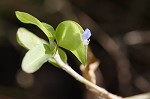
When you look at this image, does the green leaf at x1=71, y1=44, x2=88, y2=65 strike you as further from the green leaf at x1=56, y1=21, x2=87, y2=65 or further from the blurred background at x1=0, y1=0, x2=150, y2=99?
the blurred background at x1=0, y1=0, x2=150, y2=99

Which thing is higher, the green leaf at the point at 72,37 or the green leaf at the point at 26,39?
the green leaf at the point at 72,37

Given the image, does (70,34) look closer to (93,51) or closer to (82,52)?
(82,52)

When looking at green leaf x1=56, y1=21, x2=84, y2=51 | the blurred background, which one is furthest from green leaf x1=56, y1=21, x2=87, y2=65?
the blurred background

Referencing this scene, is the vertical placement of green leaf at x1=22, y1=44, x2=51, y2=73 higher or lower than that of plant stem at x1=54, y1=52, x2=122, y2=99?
higher

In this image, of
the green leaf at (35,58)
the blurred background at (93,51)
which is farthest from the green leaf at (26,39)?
the blurred background at (93,51)

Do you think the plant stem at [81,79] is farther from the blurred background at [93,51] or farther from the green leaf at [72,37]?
the blurred background at [93,51]

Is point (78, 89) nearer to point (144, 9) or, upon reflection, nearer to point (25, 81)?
point (25, 81)

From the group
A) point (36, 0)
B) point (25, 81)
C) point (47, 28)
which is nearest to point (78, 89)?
point (25, 81)
